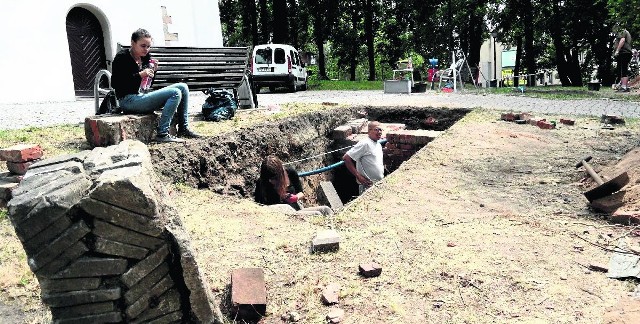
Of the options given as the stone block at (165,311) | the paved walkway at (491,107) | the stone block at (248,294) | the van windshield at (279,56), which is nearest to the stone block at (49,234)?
the stone block at (165,311)

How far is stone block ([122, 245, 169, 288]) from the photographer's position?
219cm

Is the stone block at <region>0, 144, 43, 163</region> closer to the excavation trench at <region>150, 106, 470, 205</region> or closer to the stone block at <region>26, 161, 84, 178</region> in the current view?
the excavation trench at <region>150, 106, 470, 205</region>

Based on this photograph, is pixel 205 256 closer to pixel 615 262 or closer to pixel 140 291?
pixel 140 291

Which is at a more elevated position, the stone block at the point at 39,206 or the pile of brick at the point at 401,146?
the stone block at the point at 39,206

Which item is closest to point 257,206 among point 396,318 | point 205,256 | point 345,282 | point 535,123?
point 205,256

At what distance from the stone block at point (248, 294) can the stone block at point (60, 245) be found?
0.91m

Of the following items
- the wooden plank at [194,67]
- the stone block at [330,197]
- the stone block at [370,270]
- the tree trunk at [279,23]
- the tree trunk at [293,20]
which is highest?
the tree trunk at [293,20]

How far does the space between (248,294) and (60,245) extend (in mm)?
1010

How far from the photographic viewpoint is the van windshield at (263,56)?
18.8 meters

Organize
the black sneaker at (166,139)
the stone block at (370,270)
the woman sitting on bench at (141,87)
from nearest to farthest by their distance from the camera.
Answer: the stone block at (370,270)
the woman sitting on bench at (141,87)
the black sneaker at (166,139)

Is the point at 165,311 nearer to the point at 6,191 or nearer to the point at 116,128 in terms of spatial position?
the point at 6,191

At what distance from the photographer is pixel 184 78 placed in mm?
7449

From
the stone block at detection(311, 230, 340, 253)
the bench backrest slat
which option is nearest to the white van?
the bench backrest slat

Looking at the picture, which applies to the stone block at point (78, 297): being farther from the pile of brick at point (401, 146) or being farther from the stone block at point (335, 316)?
the pile of brick at point (401, 146)
